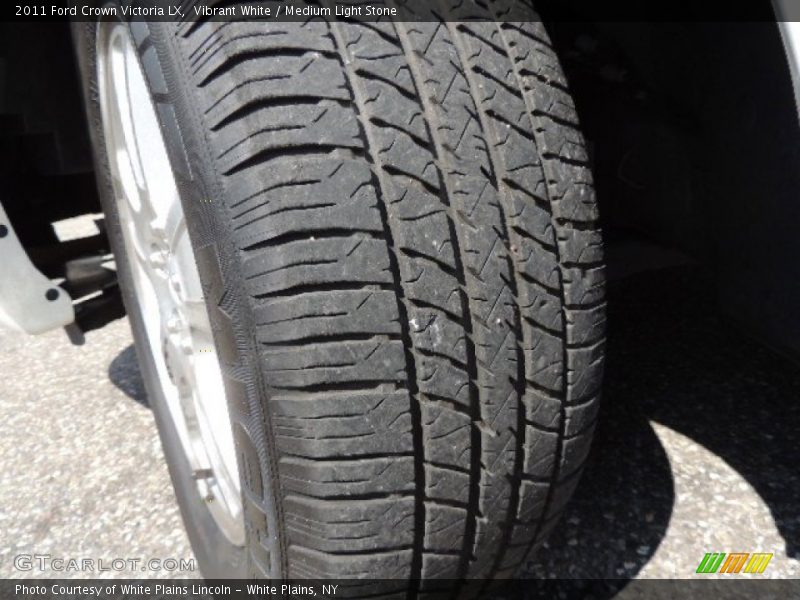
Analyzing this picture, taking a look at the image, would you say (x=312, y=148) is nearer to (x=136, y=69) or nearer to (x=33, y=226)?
(x=136, y=69)

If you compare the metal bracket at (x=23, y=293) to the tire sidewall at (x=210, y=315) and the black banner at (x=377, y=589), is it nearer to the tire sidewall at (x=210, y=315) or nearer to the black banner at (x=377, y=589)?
the tire sidewall at (x=210, y=315)

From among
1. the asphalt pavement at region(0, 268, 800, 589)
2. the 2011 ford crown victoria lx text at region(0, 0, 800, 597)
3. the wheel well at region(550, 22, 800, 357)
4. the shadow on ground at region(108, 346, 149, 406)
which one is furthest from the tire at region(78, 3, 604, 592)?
the shadow on ground at region(108, 346, 149, 406)

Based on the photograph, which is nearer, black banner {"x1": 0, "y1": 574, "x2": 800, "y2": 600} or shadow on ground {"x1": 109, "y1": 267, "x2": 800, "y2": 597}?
black banner {"x1": 0, "y1": 574, "x2": 800, "y2": 600}

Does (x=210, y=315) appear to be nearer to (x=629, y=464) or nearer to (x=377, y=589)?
(x=377, y=589)

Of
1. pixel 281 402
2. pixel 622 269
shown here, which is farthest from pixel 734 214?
pixel 281 402

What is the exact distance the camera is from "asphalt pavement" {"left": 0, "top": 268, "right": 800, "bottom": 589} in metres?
1.39

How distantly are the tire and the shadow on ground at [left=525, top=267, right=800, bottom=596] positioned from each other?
0.50m

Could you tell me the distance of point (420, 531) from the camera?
3.05ft

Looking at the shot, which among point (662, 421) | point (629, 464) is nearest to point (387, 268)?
point (629, 464)

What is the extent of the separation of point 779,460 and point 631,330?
2.02 feet

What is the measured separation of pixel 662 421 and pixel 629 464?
188mm

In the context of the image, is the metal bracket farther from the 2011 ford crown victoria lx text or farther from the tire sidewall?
the 2011 ford crown victoria lx text

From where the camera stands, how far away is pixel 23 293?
158cm

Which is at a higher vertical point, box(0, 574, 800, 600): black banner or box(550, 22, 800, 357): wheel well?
box(550, 22, 800, 357): wheel well
